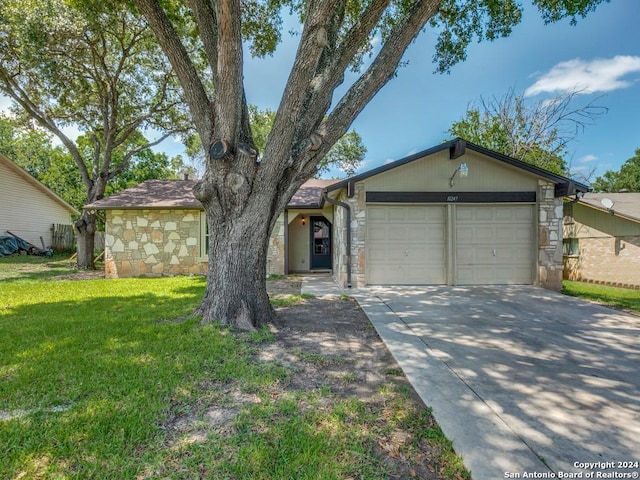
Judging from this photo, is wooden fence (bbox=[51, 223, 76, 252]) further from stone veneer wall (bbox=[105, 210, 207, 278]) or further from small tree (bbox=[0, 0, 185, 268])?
stone veneer wall (bbox=[105, 210, 207, 278])

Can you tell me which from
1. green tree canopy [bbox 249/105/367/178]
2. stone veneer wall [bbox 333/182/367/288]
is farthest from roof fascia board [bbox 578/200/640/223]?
green tree canopy [bbox 249/105/367/178]

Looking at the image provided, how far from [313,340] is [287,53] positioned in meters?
7.93

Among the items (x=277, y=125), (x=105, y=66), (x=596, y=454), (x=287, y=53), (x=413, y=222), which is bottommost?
(x=596, y=454)

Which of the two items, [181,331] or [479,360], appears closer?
[479,360]

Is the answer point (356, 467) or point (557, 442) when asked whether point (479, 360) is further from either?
point (356, 467)

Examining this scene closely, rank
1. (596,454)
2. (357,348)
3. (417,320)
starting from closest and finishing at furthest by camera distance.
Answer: (596,454) < (357,348) < (417,320)

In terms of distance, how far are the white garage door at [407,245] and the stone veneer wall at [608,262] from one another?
27.1 feet

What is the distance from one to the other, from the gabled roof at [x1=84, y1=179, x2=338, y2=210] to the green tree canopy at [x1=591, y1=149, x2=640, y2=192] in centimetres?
3423

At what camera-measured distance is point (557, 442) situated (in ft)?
6.91

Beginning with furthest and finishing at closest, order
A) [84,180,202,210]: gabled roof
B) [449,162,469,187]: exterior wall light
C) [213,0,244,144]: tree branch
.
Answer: [84,180,202,210]: gabled roof
[449,162,469,187]: exterior wall light
[213,0,244,144]: tree branch

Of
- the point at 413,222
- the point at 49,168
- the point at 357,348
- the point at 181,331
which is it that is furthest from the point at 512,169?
the point at 49,168

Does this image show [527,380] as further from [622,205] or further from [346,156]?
[346,156]

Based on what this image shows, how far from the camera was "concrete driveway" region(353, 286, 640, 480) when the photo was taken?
200 cm

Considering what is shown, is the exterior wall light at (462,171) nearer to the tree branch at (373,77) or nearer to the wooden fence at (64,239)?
the tree branch at (373,77)
